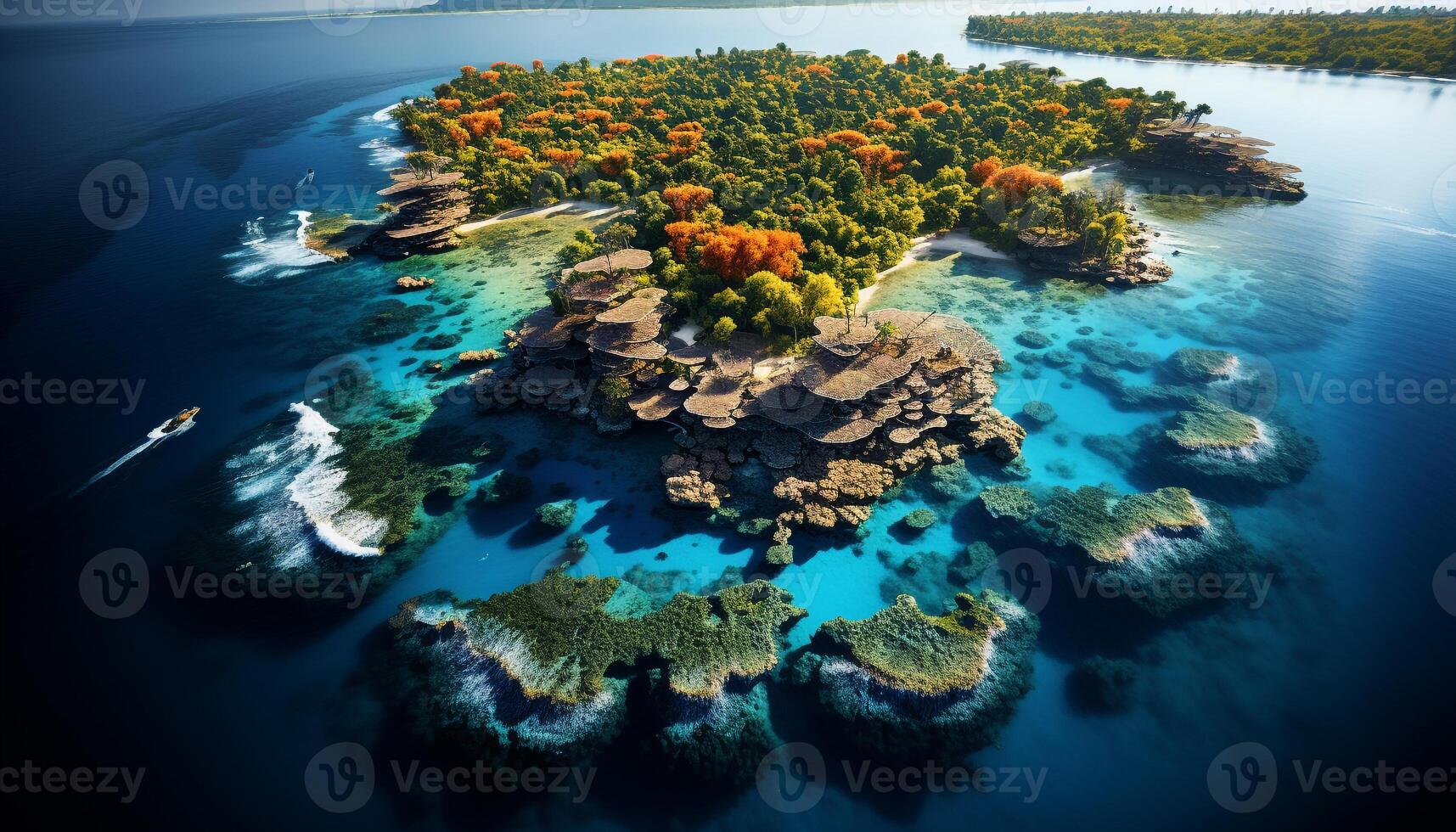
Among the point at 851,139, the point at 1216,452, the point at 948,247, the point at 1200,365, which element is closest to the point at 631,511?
the point at 1216,452

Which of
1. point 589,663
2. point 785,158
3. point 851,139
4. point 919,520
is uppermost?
point 851,139

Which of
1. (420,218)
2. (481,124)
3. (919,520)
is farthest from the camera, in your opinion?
(481,124)

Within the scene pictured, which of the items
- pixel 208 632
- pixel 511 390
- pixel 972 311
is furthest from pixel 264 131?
pixel 972 311

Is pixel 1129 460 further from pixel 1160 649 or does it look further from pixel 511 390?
pixel 511 390

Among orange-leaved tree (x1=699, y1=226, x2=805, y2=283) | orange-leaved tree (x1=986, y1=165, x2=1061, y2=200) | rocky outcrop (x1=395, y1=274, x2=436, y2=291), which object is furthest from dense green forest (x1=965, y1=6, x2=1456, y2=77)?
rocky outcrop (x1=395, y1=274, x2=436, y2=291)

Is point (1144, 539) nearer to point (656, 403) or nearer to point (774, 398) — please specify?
point (774, 398)

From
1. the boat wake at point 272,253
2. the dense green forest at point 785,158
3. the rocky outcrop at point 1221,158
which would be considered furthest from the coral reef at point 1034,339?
the boat wake at point 272,253

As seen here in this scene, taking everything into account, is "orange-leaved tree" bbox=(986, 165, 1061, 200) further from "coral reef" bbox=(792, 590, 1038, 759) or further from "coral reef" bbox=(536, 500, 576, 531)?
"coral reef" bbox=(536, 500, 576, 531)
